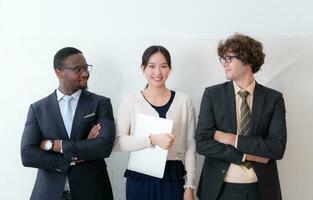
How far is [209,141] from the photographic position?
2174 millimetres

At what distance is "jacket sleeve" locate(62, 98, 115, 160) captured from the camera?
2.13 meters

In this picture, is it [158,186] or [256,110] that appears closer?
[256,110]

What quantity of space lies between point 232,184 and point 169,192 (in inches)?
16.6

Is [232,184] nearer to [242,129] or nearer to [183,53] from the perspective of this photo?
[242,129]

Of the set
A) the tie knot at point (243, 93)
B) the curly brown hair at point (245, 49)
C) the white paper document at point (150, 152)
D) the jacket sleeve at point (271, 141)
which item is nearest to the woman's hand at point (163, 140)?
the white paper document at point (150, 152)

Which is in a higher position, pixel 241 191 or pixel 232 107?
pixel 232 107

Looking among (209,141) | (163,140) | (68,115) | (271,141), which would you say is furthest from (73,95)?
(271,141)

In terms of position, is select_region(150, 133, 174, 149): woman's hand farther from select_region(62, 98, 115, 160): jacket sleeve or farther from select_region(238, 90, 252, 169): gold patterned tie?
select_region(238, 90, 252, 169): gold patterned tie

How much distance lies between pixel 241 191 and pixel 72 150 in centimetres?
108

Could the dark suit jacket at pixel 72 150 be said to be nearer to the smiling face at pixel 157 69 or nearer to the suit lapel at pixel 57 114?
the suit lapel at pixel 57 114

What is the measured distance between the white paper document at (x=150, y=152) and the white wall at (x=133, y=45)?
58 cm

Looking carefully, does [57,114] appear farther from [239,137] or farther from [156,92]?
[239,137]

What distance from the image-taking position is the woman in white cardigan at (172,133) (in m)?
2.30

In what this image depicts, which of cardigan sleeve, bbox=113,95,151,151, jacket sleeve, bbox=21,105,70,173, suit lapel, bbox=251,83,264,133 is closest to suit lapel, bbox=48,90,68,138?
jacket sleeve, bbox=21,105,70,173
